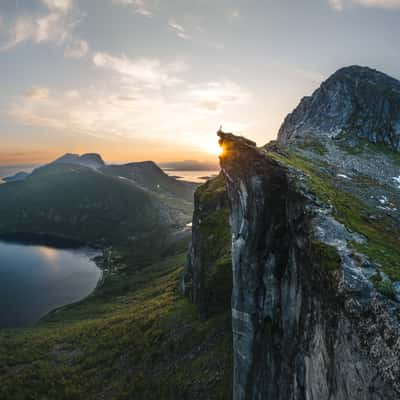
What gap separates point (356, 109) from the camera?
5366cm

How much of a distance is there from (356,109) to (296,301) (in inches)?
1988

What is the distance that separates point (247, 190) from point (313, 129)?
38501mm

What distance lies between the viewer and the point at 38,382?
58.5 m

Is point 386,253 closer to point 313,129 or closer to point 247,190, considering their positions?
point 247,190

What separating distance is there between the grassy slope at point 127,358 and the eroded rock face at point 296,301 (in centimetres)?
1377

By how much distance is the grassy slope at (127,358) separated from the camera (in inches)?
1531

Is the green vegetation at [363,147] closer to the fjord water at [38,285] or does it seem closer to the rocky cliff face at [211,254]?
the rocky cliff face at [211,254]

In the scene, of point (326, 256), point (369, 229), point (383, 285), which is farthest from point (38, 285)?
point (383, 285)

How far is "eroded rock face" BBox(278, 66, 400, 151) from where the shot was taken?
156 ft

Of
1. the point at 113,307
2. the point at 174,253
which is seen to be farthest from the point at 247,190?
the point at 174,253

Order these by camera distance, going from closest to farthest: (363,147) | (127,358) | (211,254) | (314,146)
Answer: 1. (314,146)
2. (363,147)
3. (127,358)
4. (211,254)

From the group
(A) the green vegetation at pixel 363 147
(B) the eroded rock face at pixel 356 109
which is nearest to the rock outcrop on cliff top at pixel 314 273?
(A) the green vegetation at pixel 363 147

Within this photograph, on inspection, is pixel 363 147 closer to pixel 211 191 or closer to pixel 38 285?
pixel 211 191

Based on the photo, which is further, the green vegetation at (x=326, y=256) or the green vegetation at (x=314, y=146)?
the green vegetation at (x=314, y=146)
